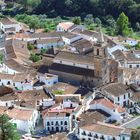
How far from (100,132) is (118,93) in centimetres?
704

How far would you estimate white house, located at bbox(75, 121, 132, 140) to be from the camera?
3788 centimetres

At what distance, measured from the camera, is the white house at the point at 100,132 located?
1491 inches

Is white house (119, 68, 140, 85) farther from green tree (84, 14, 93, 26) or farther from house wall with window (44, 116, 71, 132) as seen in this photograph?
green tree (84, 14, 93, 26)

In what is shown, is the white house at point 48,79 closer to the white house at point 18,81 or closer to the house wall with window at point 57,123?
the white house at point 18,81

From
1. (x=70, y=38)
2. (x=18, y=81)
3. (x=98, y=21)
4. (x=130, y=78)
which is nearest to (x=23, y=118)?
(x=18, y=81)

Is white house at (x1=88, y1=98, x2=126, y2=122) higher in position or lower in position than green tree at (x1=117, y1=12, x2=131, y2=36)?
lower

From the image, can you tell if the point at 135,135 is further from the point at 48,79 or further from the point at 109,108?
the point at 48,79

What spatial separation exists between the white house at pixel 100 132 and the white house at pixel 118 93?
526 centimetres

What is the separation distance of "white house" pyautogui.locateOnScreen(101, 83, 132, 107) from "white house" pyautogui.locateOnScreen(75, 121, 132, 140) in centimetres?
526

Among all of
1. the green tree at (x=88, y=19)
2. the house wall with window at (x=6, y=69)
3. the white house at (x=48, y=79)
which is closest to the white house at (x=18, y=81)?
the white house at (x=48, y=79)

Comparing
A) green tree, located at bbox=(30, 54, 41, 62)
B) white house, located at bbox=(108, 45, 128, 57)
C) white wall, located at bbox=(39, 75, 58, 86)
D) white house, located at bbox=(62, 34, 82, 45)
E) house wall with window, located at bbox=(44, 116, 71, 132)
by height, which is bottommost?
house wall with window, located at bbox=(44, 116, 71, 132)

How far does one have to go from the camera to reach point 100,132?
38.4 metres

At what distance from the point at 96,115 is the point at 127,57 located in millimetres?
13569

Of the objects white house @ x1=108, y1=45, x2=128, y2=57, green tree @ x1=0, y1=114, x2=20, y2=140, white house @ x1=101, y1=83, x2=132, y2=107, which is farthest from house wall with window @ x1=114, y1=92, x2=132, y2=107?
green tree @ x1=0, y1=114, x2=20, y2=140
